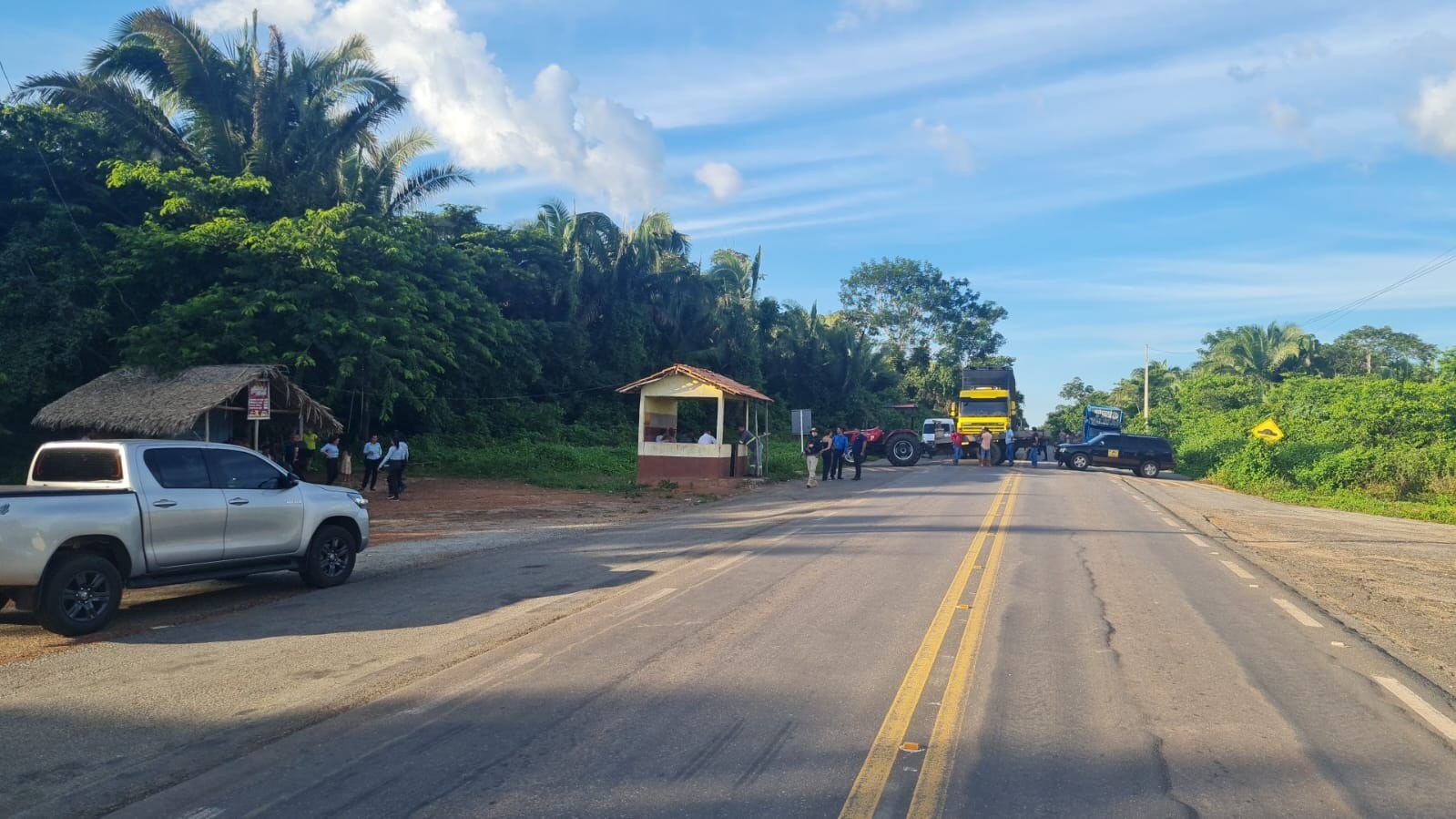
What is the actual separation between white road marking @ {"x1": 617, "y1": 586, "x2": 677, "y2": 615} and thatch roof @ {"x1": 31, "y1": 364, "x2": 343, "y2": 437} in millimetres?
13805

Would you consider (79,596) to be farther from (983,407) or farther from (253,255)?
(983,407)

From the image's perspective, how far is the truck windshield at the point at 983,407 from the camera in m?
43.6

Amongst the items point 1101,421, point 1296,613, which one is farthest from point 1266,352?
point 1296,613

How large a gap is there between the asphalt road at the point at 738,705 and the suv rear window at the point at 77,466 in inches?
72.2

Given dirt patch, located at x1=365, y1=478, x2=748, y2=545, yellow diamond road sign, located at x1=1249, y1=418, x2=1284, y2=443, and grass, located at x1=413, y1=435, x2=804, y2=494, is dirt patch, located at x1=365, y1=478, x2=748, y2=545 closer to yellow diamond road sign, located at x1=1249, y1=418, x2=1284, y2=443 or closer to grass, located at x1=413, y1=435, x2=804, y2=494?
grass, located at x1=413, y1=435, x2=804, y2=494

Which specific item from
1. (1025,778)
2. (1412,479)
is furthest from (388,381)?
(1412,479)

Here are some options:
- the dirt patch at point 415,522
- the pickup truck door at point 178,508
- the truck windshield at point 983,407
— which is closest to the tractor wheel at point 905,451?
the truck windshield at point 983,407

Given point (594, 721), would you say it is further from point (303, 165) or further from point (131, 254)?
point (303, 165)

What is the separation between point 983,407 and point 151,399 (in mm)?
31996

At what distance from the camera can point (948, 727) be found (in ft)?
19.9

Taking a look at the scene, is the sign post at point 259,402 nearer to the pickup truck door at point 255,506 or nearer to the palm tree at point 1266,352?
the pickup truck door at point 255,506

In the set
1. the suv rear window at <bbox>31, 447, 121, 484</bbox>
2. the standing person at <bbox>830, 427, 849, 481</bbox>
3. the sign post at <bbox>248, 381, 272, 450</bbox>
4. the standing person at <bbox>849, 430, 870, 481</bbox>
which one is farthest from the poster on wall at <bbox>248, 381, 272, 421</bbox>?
the standing person at <bbox>849, 430, 870, 481</bbox>

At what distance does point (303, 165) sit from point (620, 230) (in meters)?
19.4

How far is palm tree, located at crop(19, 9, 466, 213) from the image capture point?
27.8 metres
